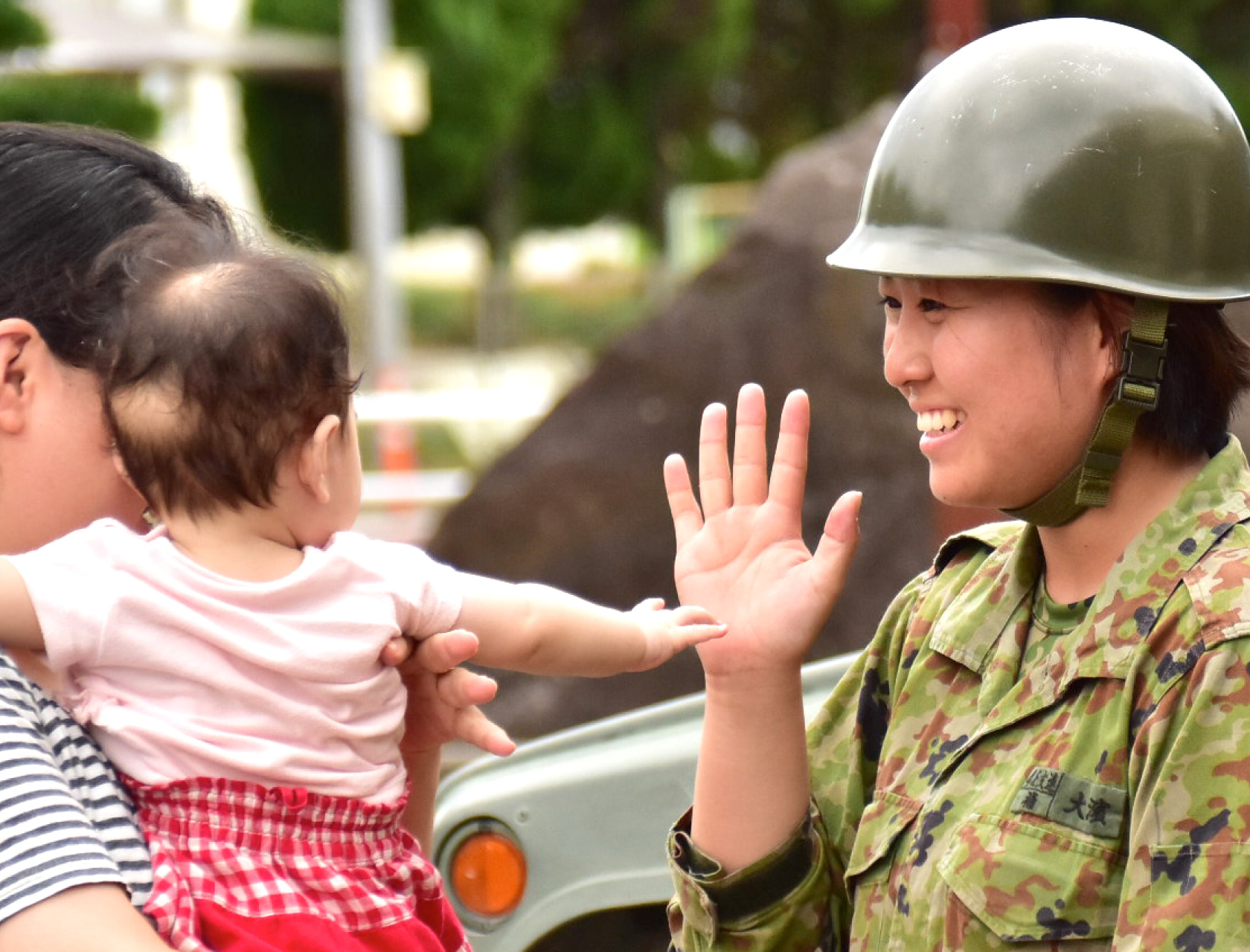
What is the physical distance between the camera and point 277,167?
22.9 m

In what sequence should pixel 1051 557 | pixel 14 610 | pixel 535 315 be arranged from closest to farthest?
1. pixel 14 610
2. pixel 1051 557
3. pixel 535 315

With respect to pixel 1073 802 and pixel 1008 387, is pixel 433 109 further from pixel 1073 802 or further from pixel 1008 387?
pixel 1073 802

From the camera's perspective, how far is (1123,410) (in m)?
2.12

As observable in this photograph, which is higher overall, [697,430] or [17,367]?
[17,367]

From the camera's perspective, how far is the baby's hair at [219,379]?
1963 mm

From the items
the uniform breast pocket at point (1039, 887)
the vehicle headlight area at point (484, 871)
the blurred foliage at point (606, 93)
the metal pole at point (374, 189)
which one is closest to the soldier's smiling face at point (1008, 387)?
the uniform breast pocket at point (1039, 887)

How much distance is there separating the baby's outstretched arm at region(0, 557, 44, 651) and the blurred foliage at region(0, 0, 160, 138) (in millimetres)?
8590

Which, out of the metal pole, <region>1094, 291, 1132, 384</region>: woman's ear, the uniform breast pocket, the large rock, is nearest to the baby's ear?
the uniform breast pocket

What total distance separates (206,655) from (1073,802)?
0.95 metres

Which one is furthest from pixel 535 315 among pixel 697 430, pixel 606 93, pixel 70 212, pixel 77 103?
pixel 70 212

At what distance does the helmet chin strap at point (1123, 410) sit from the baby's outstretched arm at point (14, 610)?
3.79 ft

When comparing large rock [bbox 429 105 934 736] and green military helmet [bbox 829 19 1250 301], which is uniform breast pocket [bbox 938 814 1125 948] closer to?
green military helmet [bbox 829 19 1250 301]

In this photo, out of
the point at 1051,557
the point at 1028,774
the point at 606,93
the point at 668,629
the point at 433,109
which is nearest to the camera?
the point at 1028,774

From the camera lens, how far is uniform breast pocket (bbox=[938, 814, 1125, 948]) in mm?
1953
